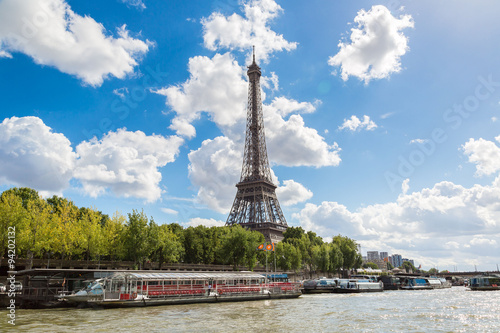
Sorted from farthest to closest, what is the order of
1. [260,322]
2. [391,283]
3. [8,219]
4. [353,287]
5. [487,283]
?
[391,283]
[487,283]
[353,287]
[8,219]
[260,322]

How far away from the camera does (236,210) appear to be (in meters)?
135

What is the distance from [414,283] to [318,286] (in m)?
38.5

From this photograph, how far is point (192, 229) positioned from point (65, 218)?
121 ft

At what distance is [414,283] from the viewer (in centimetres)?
10006

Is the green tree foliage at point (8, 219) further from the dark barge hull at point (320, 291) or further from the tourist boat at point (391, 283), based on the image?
the tourist boat at point (391, 283)

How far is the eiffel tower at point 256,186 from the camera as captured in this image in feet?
428

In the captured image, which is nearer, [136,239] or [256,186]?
[136,239]

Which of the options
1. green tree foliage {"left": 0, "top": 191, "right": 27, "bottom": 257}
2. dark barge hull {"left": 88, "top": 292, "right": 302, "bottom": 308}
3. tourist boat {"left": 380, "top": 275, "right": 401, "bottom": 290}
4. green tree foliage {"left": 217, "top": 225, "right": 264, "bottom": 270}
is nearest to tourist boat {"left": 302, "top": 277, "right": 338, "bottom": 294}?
dark barge hull {"left": 88, "top": 292, "right": 302, "bottom": 308}

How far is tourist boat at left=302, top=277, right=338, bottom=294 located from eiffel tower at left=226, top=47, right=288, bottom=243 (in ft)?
152

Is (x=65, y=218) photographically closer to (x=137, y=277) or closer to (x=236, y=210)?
(x=137, y=277)

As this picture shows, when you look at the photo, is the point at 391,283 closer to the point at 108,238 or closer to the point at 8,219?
the point at 108,238

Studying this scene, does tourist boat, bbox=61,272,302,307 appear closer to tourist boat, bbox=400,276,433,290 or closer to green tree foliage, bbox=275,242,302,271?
green tree foliage, bbox=275,242,302,271

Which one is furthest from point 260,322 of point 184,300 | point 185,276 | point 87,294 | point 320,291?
point 320,291

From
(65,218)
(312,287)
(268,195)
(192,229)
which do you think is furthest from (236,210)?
(65,218)
